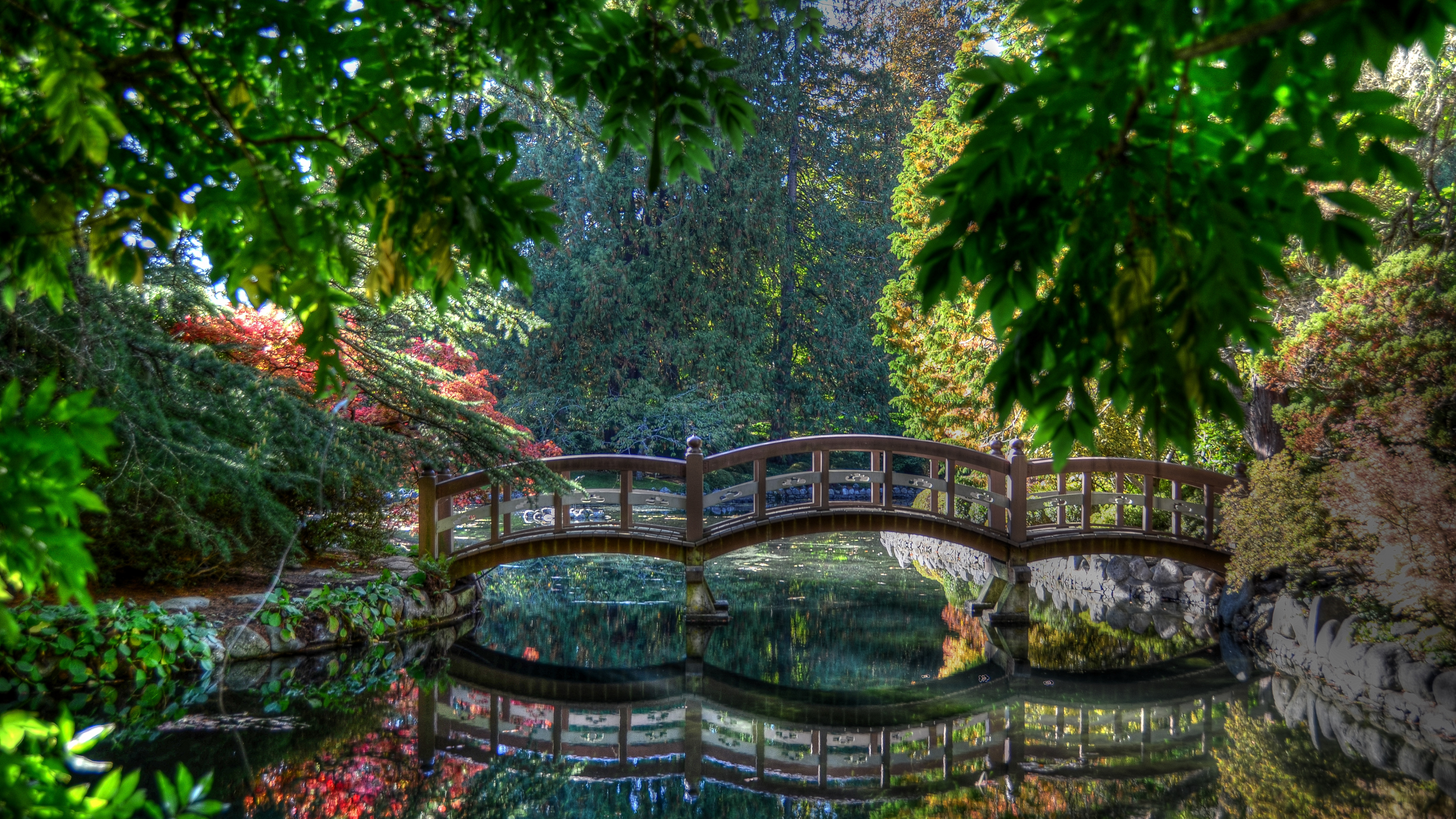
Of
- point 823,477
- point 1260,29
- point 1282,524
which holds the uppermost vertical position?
point 1260,29

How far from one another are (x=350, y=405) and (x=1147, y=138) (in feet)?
22.0

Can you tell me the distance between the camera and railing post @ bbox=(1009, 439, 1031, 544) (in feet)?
25.7

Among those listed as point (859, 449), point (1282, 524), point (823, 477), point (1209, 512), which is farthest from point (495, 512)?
point (1209, 512)

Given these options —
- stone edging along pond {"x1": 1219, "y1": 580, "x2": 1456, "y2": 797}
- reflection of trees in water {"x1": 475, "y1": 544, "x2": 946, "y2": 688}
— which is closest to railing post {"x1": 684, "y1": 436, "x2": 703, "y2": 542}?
reflection of trees in water {"x1": 475, "y1": 544, "x2": 946, "y2": 688}

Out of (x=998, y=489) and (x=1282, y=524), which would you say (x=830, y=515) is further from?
(x=1282, y=524)

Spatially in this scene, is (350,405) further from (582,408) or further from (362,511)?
(582,408)

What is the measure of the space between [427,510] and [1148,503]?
20.1ft

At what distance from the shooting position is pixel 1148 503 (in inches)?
307

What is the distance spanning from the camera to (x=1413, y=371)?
556cm

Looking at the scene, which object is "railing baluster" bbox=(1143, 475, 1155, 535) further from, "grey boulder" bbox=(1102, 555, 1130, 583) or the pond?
"grey boulder" bbox=(1102, 555, 1130, 583)

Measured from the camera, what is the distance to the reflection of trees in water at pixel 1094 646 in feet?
22.3

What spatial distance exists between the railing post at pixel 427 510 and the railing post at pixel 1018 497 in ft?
16.1

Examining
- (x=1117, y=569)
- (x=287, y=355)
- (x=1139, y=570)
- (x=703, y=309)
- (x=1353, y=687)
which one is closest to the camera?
(x=1353, y=687)

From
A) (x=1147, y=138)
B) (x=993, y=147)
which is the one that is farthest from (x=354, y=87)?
(x=1147, y=138)
